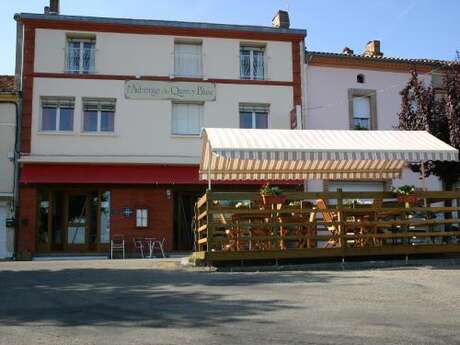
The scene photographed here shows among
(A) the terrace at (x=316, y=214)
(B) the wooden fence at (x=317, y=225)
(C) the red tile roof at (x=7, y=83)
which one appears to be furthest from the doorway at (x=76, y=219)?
(B) the wooden fence at (x=317, y=225)

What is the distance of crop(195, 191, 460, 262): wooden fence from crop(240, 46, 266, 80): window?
11382 millimetres

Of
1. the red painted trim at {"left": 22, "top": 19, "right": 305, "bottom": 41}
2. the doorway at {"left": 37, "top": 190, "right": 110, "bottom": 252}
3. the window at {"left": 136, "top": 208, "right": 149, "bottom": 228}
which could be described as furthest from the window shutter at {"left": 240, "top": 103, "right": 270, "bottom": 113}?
the doorway at {"left": 37, "top": 190, "right": 110, "bottom": 252}

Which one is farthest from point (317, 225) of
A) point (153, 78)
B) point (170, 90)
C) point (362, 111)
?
point (362, 111)

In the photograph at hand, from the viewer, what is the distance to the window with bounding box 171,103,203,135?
21.7m

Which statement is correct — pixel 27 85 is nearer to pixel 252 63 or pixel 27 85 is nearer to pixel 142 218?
pixel 142 218

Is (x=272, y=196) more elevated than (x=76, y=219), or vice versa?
(x=272, y=196)

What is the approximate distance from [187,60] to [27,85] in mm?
5774

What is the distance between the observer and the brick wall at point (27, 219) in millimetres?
Answer: 20000

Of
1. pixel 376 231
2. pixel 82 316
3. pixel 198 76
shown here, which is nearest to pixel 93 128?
pixel 198 76

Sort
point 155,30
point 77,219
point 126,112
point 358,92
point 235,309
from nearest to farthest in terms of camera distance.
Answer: point 235,309 → point 77,219 → point 126,112 → point 155,30 → point 358,92

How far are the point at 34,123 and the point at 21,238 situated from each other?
3.98m

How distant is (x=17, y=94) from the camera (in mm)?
20594

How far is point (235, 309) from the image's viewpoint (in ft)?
20.3

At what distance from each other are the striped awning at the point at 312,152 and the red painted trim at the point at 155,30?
365 inches
